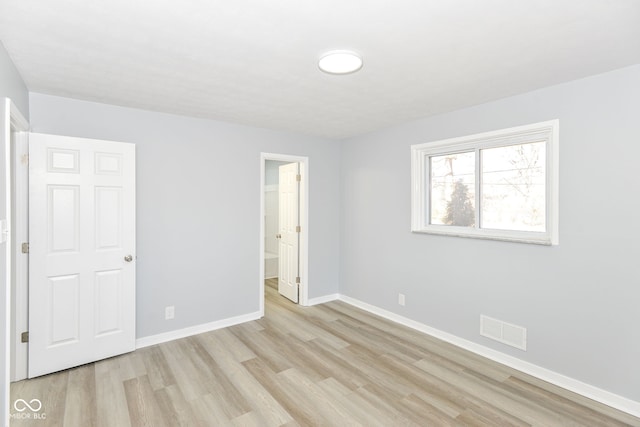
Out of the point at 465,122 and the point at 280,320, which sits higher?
the point at 465,122

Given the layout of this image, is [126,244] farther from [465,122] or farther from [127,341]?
[465,122]

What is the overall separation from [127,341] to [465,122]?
153 inches

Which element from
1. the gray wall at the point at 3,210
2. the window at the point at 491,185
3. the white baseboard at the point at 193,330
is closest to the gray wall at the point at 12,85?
the gray wall at the point at 3,210

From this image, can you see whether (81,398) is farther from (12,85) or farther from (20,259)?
(12,85)

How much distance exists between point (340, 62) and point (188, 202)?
229 cm

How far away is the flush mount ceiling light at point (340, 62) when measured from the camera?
2.03m

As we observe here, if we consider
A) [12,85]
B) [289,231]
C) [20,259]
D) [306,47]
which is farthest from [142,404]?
[289,231]

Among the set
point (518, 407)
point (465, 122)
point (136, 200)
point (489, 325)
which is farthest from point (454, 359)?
point (136, 200)

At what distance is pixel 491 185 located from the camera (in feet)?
10.3

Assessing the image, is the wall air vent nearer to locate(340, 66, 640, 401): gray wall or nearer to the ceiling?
locate(340, 66, 640, 401): gray wall

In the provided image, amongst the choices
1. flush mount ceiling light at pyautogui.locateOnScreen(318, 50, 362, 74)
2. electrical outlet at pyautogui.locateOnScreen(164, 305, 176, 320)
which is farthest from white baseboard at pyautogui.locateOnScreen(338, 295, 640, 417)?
flush mount ceiling light at pyautogui.locateOnScreen(318, 50, 362, 74)

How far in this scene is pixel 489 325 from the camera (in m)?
3.01

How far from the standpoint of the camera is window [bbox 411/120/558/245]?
2.70 metres

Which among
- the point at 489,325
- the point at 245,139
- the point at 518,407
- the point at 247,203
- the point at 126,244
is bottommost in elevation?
the point at 518,407
